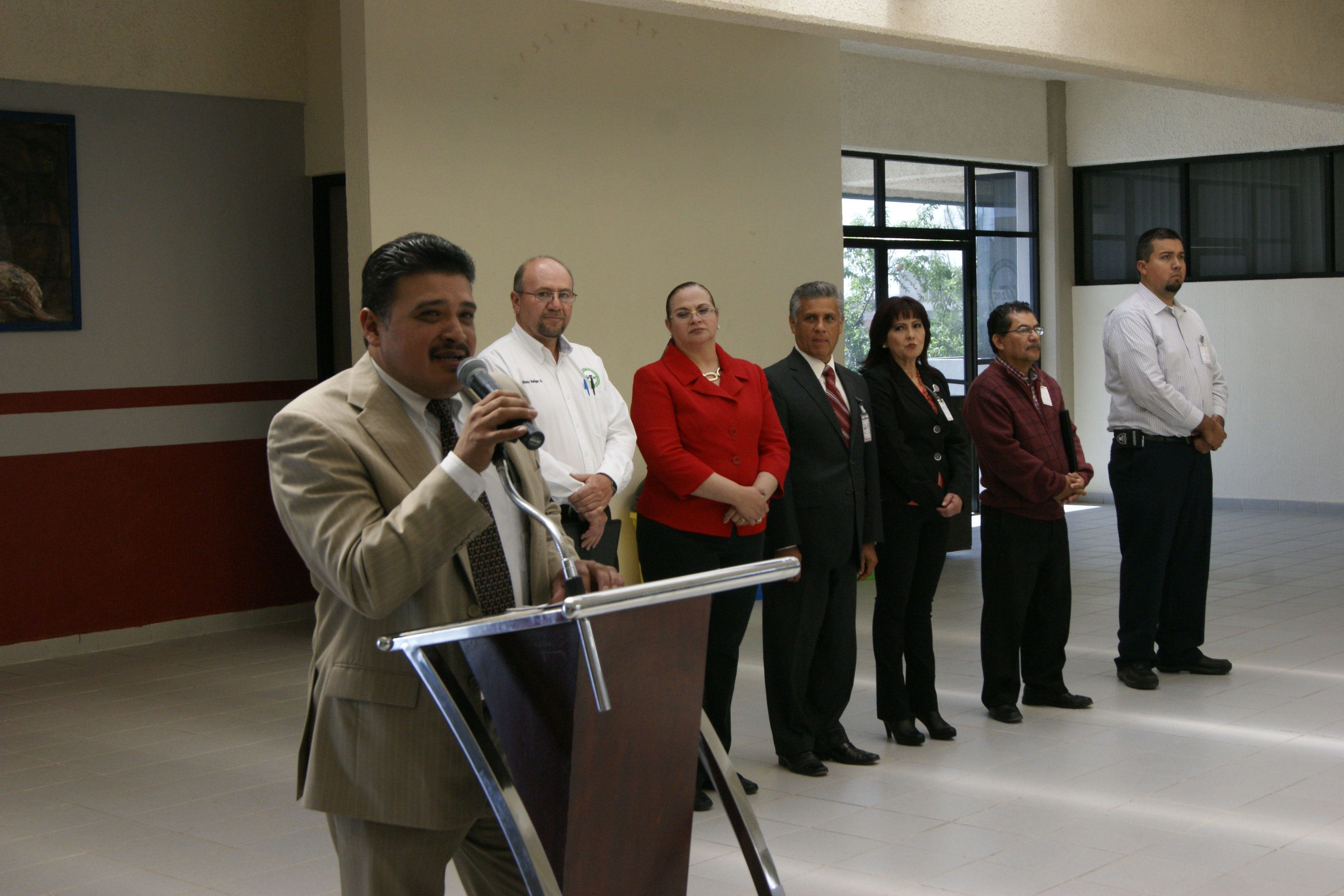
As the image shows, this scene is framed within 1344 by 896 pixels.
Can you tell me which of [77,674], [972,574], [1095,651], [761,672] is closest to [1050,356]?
[972,574]

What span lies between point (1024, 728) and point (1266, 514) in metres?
6.99

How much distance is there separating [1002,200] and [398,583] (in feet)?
35.0

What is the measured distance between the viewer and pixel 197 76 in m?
7.20

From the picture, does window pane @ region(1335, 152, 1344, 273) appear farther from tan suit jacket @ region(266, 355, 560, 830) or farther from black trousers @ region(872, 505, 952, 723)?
tan suit jacket @ region(266, 355, 560, 830)

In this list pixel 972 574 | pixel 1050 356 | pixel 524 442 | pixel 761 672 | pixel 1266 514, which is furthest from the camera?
pixel 1050 356

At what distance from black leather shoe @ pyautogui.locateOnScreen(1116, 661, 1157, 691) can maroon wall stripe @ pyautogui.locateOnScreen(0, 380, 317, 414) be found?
14.9 feet

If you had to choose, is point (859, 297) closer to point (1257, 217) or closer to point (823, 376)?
point (1257, 217)

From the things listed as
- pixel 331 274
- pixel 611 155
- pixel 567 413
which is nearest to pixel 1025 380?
pixel 567 413

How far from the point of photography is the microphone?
1.74 m

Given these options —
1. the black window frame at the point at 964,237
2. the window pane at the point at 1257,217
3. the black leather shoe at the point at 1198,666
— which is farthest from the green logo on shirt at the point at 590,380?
Answer: the window pane at the point at 1257,217

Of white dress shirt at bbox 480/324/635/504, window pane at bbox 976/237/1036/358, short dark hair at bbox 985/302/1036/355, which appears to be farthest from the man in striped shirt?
window pane at bbox 976/237/1036/358

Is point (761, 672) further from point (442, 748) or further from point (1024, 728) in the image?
point (442, 748)

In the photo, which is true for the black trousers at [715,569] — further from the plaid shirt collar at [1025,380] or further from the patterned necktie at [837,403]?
the plaid shirt collar at [1025,380]

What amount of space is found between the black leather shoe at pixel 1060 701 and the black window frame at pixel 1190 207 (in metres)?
6.09
